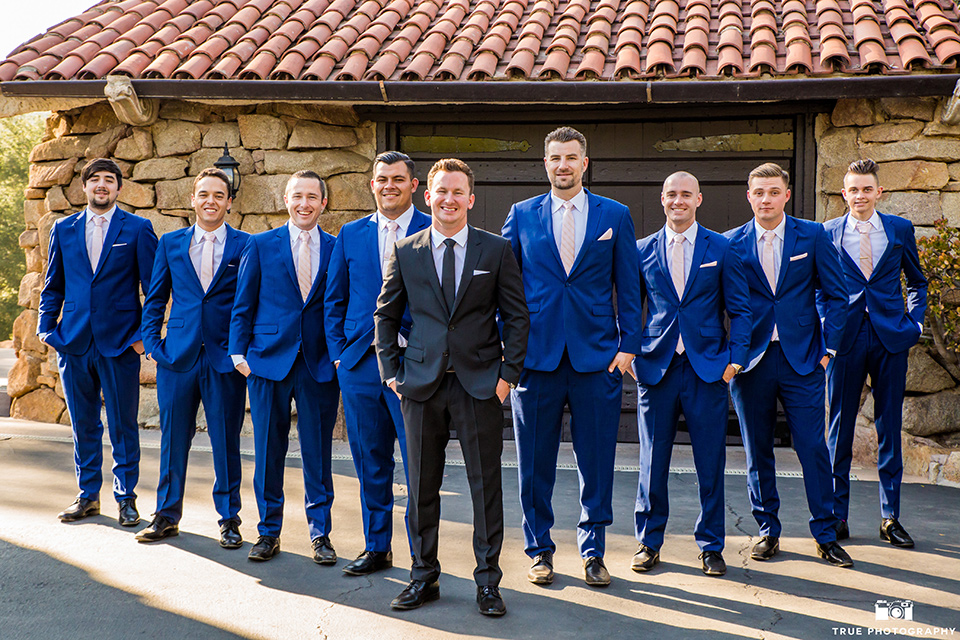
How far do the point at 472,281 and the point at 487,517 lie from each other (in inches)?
36.7

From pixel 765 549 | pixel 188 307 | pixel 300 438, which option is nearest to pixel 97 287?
pixel 188 307

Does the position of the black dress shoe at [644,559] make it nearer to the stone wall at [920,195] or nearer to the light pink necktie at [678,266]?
the light pink necktie at [678,266]

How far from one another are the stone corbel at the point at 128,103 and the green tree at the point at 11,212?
15.9m

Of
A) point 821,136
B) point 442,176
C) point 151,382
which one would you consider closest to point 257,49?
point 151,382

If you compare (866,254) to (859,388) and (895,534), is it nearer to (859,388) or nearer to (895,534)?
(859,388)

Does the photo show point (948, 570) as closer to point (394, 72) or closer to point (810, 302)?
point (810, 302)

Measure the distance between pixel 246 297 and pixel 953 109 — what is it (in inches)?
188

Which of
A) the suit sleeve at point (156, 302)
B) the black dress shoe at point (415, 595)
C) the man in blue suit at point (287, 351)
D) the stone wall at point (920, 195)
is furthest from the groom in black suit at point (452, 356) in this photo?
the stone wall at point (920, 195)

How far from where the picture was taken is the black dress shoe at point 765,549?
3.81m

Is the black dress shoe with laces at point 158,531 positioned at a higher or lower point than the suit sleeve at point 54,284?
lower

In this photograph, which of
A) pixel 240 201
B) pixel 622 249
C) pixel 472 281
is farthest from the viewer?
pixel 240 201

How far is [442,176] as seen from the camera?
127 inches

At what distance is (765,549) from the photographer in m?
3.82

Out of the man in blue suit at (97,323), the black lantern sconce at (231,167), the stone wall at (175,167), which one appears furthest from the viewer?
the stone wall at (175,167)
